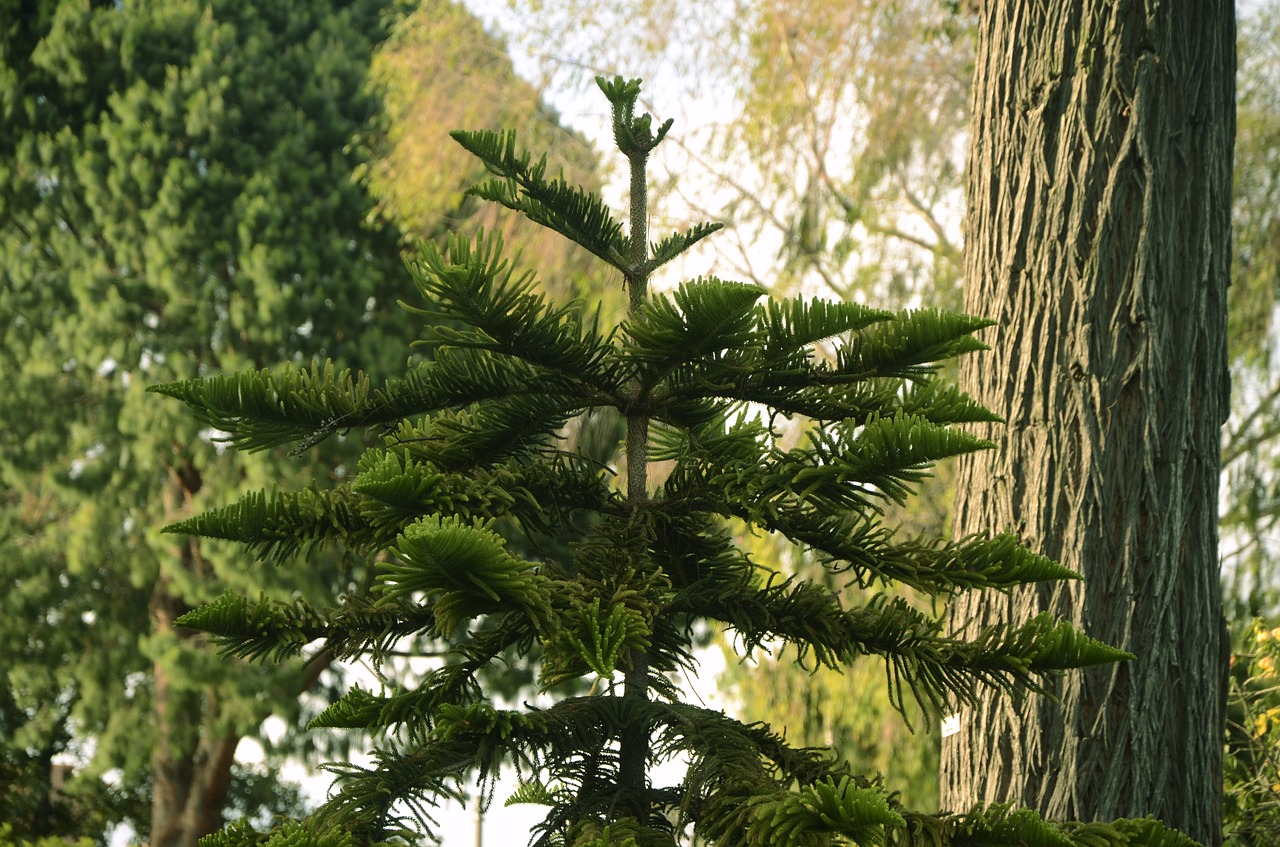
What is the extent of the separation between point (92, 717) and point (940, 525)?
7212mm

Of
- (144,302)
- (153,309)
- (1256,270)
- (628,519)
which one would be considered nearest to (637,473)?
(628,519)

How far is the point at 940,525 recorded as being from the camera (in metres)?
8.67

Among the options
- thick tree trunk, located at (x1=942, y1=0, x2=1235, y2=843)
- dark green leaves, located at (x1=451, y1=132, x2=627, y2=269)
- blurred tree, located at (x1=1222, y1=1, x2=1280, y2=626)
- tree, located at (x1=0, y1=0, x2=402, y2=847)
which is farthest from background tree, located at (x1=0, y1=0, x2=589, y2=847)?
dark green leaves, located at (x1=451, y1=132, x2=627, y2=269)

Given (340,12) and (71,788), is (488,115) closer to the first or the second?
(340,12)

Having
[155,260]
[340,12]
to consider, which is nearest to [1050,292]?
[155,260]

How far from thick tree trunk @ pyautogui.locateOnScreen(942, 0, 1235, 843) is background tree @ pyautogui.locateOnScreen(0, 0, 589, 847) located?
7736mm

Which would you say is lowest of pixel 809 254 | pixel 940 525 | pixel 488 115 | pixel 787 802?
pixel 787 802

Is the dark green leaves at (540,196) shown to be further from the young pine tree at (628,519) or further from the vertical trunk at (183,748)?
the vertical trunk at (183,748)

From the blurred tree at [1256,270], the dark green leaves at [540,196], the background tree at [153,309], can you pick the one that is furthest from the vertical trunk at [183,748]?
the dark green leaves at [540,196]

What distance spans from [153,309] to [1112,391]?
33.7 ft

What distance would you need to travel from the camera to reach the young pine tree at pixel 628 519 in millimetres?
1474

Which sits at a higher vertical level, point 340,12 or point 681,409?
point 340,12

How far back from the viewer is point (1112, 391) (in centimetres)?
320

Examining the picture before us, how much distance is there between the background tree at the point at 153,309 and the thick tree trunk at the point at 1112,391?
7736mm
